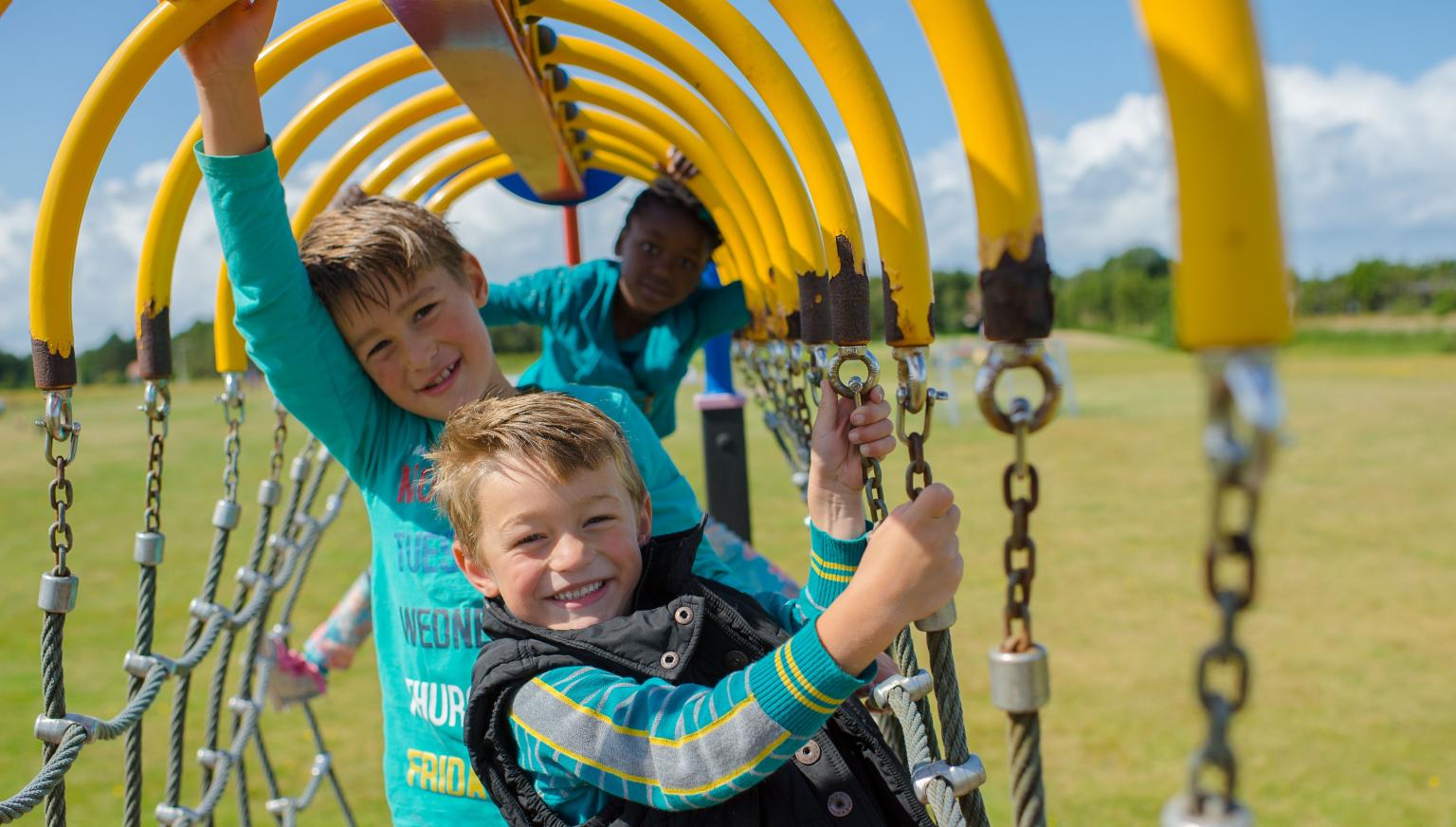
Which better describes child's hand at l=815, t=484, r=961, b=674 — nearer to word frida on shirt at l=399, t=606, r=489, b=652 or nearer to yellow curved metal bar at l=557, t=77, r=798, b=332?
word frida on shirt at l=399, t=606, r=489, b=652

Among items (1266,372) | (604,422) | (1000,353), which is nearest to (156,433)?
(604,422)

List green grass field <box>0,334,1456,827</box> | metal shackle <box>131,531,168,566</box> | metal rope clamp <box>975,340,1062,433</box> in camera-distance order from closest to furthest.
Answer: metal rope clamp <box>975,340,1062,433</box> < metal shackle <box>131,531,168,566</box> < green grass field <box>0,334,1456,827</box>

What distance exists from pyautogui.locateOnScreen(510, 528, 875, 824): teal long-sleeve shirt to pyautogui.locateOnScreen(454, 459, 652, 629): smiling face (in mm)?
103

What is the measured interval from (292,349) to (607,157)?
143 cm

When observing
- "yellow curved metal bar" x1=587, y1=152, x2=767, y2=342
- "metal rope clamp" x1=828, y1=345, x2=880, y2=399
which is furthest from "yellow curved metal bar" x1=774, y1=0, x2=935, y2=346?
"yellow curved metal bar" x1=587, y1=152, x2=767, y2=342

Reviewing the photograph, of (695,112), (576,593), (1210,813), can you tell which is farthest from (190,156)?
(1210,813)

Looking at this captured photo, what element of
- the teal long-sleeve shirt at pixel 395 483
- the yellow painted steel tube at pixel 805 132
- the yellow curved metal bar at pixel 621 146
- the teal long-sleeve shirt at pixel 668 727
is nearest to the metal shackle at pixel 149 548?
the teal long-sleeve shirt at pixel 395 483

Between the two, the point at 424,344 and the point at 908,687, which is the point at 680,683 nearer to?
the point at 908,687

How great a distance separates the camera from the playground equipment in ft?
1.74

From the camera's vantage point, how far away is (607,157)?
2.77 metres

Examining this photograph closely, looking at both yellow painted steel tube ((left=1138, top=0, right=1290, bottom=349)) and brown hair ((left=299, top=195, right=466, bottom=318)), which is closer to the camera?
yellow painted steel tube ((left=1138, top=0, right=1290, bottom=349))

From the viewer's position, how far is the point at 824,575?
131 cm

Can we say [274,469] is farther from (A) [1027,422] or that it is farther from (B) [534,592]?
(A) [1027,422]

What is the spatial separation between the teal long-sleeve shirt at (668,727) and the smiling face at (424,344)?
1.92ft
